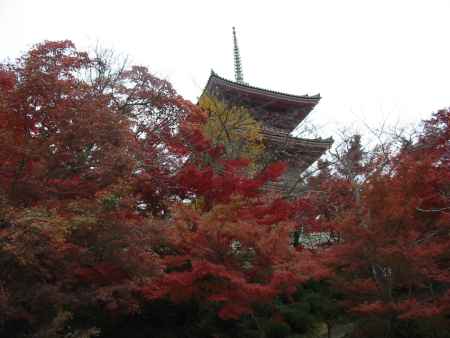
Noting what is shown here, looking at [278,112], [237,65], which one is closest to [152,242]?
[278,112]

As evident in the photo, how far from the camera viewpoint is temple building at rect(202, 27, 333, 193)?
69.8 ft

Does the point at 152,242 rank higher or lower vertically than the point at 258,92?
lower

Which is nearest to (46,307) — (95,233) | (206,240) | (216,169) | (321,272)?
(95,233)

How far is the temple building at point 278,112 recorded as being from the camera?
837 inches

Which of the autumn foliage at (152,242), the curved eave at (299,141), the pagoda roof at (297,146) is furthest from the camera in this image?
the curved eave at (299,141)

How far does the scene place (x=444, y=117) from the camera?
12945 millimetres

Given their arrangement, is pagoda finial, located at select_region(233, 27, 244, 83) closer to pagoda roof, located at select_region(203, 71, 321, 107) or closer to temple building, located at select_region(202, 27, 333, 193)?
temple building, located at select_region(202, 27, 333, 193)

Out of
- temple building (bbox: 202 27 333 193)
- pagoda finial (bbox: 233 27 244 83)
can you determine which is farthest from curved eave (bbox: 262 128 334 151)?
pagoda finial (bbox: 233 27 244 83)

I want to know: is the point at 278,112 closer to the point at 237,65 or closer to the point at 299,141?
the point at 299,141

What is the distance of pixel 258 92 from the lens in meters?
23.9

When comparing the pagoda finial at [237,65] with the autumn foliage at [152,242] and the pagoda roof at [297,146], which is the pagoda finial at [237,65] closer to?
the pagoda roof at [297,146]

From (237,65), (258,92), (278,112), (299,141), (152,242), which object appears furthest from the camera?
(237,65)

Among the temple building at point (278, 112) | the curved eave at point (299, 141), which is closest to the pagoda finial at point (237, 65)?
the temple building at point (278, 112)

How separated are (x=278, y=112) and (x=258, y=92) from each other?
210 cm
